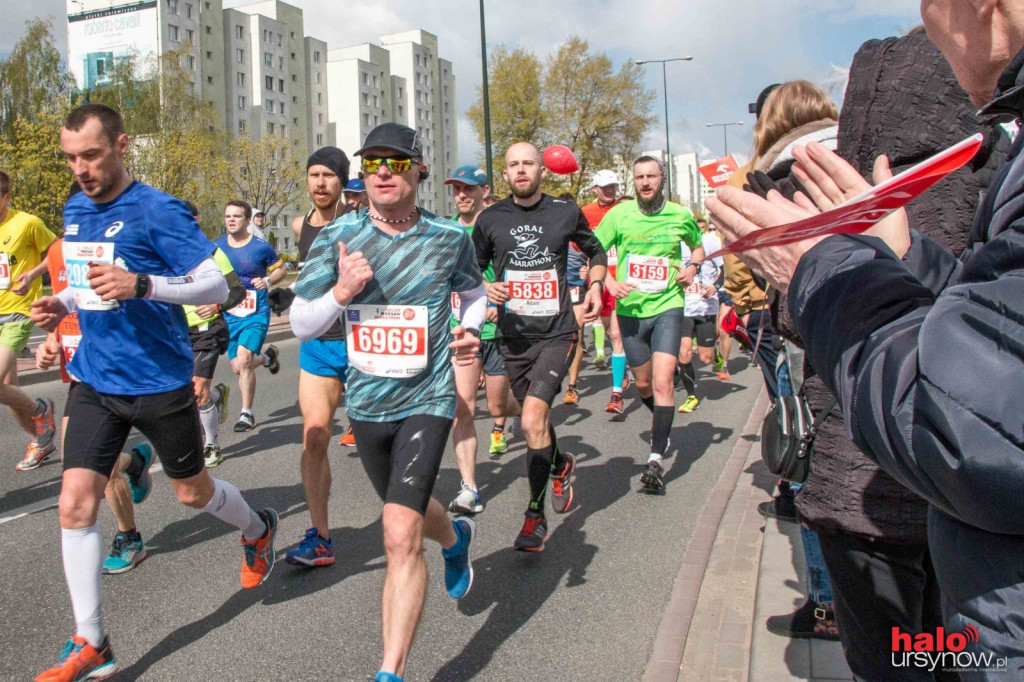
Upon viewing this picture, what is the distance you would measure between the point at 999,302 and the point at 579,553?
4079 mm

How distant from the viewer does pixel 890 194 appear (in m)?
1.22

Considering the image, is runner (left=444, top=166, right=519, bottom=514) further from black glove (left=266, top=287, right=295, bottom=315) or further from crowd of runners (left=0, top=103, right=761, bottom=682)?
black glove (left=266, top=287, right=295, bottom=315)

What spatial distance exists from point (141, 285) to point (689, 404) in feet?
22.0

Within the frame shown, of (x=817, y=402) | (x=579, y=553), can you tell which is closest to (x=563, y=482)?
(x=579, y=553)

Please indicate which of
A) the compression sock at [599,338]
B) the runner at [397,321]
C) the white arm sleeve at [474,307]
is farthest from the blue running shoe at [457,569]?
the compression sock at [599,338]

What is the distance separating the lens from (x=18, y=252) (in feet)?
23.2

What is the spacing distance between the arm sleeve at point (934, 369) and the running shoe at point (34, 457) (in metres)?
7.10

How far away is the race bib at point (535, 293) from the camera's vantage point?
582 centimetres

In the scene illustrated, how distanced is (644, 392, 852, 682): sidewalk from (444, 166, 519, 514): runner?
1452 millimetres

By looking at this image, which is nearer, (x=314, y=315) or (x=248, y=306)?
(x=314, y=315)

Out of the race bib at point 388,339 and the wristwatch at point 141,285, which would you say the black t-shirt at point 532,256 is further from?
the wristwatch at point 141,285

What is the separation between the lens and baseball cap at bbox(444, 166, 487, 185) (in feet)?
23.5

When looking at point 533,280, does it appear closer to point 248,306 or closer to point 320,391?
point 320,391

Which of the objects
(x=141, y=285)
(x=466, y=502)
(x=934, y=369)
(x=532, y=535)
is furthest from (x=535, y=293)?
(x=934, y=369)
